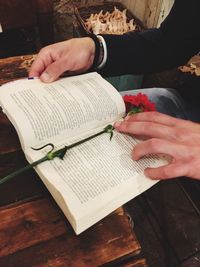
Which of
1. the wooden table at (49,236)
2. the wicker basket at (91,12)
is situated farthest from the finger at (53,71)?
the wicker basket at (91,12)

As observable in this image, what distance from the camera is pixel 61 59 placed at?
0.81 meters

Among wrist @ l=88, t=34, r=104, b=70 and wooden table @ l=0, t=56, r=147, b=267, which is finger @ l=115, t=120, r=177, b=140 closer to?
wooden table @ l=0, t=56, r=147, b=267

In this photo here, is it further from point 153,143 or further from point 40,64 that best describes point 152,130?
point 40,64

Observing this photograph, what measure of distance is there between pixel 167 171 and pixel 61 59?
1.46 feet

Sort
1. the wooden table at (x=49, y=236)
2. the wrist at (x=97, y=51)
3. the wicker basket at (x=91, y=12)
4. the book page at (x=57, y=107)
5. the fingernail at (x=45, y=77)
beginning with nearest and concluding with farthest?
the wooden table at (x=49, y=236) < the book page at (x=57, y=107) < the fingernail at (x=45, y=77) < the wrist at (x=97, y=51) < the wicker basket at (x=91, y=12)

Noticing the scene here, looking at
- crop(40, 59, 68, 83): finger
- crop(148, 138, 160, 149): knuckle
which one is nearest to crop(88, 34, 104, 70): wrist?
crop(40, 59, 68, 83): finger

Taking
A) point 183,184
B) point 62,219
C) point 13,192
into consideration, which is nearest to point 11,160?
point 13,192

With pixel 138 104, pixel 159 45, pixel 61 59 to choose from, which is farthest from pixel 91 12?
pixel 138 104

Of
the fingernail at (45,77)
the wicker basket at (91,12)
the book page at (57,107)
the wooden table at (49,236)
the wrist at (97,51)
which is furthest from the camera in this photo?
the wicker basket at (91,12)

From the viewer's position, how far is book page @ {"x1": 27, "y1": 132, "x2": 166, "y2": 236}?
544 millimetres

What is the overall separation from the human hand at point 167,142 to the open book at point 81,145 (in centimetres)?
3

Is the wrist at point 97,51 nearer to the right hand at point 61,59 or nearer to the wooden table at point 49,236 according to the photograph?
the right hand at point 61,59

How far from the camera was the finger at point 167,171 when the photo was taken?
1.98 ft

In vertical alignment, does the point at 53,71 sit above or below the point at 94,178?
above
